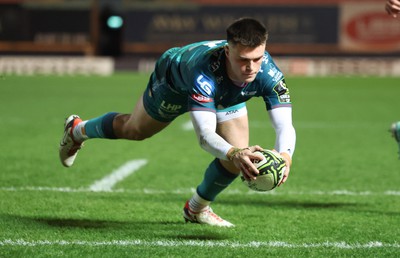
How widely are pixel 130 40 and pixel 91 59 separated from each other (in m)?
1.57

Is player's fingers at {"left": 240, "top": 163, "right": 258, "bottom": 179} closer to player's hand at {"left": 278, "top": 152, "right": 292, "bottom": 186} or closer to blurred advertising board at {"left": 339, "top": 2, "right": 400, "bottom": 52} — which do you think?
player's hand at {"left": 278, "top": 152, "right": 292, "bottom": 186}

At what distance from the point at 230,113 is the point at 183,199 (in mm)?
1262

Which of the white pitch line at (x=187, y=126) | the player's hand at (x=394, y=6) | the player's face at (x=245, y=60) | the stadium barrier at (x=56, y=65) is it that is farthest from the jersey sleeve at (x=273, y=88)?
the stadium barrier at (x=56, y=65)

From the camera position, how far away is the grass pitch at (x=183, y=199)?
4.59 meters

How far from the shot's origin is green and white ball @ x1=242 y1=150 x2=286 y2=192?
4289 mm

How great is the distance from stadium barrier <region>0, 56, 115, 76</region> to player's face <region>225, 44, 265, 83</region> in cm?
2077

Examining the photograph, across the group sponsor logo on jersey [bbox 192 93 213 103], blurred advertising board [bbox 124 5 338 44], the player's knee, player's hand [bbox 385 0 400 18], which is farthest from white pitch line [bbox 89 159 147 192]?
blurred advertising board [bbox 124 5 338 44]

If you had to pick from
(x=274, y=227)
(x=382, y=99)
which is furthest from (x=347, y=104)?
(x=274, y=227)

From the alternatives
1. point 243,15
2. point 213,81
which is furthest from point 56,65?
point 213,81

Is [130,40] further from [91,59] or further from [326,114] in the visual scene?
[326,114]

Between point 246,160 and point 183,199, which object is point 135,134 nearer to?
point 183,199

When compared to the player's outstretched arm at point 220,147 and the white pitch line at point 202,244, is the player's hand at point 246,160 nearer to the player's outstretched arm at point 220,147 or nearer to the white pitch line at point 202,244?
the player's outstretched arm at point 220,147

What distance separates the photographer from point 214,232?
16.4 ft

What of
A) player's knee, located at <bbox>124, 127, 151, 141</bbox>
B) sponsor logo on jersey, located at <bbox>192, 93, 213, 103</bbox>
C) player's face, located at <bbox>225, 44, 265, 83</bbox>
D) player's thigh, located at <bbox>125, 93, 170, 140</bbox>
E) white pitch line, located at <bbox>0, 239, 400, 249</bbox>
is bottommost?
white pitch line, located at <bbox>0, 239, 400, 249</bbox>
